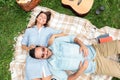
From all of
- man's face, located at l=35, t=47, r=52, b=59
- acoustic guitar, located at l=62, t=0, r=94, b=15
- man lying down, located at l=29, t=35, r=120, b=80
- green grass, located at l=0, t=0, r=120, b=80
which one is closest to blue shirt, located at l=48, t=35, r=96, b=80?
man lying down, located at l=29, t=35, r=120, b=80

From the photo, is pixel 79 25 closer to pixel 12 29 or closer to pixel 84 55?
pixel 84 55

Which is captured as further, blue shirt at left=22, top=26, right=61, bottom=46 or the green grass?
the green grass

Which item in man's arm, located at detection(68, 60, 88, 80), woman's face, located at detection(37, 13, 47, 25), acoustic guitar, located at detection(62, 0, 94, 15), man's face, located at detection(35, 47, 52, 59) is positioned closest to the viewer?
man's face, located at detection(35, 47, 52, 59)

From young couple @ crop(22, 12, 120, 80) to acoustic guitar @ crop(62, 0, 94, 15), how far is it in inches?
27.6

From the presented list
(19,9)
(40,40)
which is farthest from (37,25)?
(19,9)

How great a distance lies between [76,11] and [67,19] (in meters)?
0.31

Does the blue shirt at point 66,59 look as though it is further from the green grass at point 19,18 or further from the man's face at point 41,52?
the green grass at point 19,18

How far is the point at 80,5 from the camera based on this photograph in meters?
6.46

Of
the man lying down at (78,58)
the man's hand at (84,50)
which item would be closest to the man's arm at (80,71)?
the man lying down at (78,58)

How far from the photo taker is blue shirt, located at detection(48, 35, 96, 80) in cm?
580

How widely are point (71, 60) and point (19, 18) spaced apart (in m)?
1.67

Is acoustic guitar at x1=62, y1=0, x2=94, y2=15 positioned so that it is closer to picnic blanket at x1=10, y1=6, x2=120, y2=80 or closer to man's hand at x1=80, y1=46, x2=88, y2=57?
picnic blanket at x1=10, y1=6, x2=120, y2=80

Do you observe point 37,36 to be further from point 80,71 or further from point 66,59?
point 80,71

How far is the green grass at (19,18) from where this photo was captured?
21.5 feet
